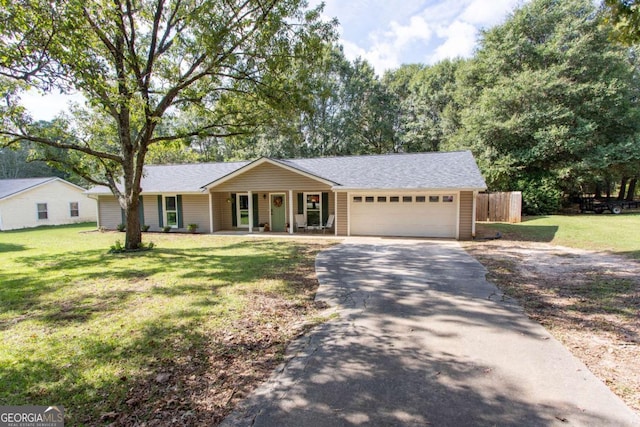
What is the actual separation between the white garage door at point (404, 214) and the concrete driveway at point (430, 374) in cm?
794

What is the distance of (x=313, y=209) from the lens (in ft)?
51.3

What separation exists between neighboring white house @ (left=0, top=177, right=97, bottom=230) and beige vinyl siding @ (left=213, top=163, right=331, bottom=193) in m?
16.1

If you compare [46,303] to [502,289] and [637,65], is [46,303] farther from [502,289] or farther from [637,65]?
[637,65]

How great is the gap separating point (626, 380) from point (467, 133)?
24065mm

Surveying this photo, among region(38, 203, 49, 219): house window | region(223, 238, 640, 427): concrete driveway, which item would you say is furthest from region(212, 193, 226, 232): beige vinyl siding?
region(38, 203, 49, 219): house window

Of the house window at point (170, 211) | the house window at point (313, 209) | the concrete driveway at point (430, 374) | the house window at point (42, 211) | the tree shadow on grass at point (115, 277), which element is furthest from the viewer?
the house window at point (42, 211)

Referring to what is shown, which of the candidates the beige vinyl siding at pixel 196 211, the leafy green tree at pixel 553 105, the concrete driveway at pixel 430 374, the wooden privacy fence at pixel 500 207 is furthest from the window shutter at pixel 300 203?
the leafy green tree at pixel 553 105

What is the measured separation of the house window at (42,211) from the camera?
73.7 ft

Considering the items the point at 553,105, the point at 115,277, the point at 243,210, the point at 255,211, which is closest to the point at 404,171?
the point at 255,211

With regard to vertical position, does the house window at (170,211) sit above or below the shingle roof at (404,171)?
below

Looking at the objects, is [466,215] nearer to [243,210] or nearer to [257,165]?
[257,165]

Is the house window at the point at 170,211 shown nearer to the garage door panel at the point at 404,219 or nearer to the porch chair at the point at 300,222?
the porch chair at the point at 300,222

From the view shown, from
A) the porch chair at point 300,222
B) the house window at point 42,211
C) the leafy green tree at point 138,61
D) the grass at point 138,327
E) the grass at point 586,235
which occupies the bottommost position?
the grass at point 138,327

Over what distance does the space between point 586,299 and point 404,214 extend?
27.8 ft
